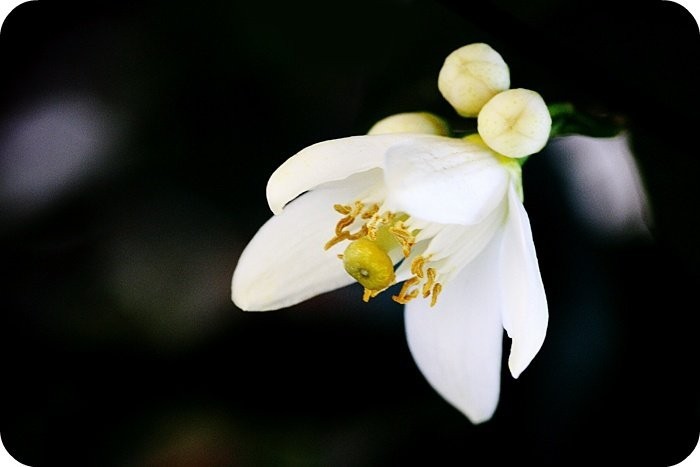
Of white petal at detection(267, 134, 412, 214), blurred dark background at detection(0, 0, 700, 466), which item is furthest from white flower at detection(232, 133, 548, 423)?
blurred dark background at detection(0, 0, 700, 466)

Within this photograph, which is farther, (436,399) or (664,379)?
(436,399)

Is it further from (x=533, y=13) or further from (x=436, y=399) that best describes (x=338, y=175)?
(x=436, y=399)

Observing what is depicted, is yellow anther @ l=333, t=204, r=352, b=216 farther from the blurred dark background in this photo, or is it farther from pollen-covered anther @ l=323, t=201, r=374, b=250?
the blurred dark background

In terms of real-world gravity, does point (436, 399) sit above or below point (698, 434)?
below

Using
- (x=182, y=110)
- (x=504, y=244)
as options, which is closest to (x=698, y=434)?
(x=504, y=244)

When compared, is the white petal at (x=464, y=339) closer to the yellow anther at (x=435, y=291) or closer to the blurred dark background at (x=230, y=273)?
the yellow anther at (x=435, y=291)

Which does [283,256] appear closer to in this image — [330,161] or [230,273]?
[330,161]

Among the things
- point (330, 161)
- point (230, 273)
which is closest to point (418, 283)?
point (330, 161)
